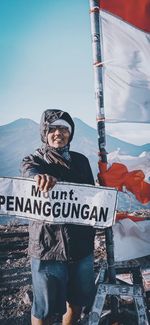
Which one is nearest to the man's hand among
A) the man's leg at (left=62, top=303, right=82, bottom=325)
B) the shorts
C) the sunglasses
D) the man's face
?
the man's face

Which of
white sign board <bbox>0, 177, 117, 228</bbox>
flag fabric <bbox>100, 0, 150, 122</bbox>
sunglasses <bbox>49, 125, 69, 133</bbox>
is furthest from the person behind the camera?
flag fabric <bbox>100, 0, 150, 122</bbox>

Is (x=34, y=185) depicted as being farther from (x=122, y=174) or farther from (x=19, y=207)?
(x=122, y=174)

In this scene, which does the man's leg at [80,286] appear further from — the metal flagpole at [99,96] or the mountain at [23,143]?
the mountain at [23,143]

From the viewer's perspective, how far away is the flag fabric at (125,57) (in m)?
3.23

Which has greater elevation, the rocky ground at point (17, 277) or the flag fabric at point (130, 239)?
the flag fabric at point (130, 239)

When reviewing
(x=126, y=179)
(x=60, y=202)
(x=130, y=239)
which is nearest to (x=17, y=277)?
(x=130, y=239)

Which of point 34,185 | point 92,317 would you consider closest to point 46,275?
point 92,317

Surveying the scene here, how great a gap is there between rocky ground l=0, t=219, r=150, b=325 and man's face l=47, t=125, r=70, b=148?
8.17 feet

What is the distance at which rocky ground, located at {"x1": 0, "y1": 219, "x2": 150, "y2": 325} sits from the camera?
167 inches

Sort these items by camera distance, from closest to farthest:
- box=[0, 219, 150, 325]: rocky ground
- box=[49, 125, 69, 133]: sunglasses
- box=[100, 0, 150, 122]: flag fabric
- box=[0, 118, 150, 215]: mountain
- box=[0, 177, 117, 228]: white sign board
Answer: box=[0, 177, 117, 228]: white sign board < box=[49, 125, 69, 133]: sunglasses < box=[100, 0, 150, 122]: flag fabric < box=[0, 219, 150, 325]: rocky ground < box=[0, 118, 150, 215]: mountain

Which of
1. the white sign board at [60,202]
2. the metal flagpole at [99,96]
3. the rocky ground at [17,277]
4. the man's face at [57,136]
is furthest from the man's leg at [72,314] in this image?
the man's face at [57,136]

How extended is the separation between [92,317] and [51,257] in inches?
29.5

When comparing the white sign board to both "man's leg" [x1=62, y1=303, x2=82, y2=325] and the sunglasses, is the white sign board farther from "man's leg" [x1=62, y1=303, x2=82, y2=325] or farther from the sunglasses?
"man's leg" [x1=62, y1=303, x2=82, y2=325]

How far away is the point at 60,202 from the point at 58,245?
46cm
